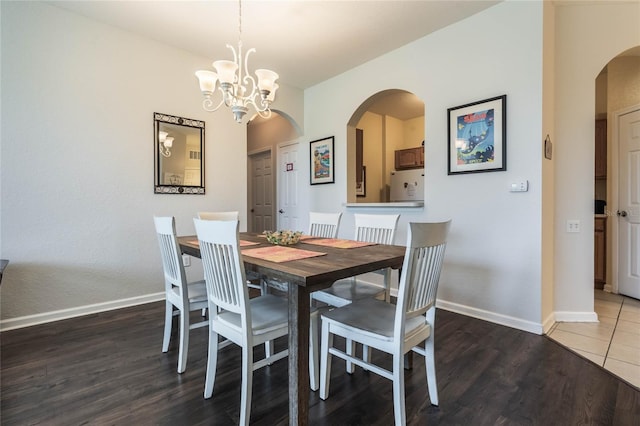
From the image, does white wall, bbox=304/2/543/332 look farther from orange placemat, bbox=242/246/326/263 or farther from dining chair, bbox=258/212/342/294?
orange placemat, bbox=242/246/326/263

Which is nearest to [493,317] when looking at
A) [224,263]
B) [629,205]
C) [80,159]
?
[629,205]

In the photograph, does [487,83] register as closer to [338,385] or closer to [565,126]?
[565,126]

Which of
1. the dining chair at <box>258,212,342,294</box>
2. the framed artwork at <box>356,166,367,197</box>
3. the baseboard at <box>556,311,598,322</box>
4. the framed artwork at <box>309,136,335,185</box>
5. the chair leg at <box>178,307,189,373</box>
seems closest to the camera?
the chair leg at <box>178,307,189,373</box>

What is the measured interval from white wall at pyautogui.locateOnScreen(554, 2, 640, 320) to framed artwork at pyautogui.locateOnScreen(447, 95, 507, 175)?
0.57 metres

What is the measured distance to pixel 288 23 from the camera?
9.25ft

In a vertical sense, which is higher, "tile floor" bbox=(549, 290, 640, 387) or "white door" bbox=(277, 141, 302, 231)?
"white door" bbox=(277, 141, 302, 231)

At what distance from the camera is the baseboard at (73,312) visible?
8.25ft

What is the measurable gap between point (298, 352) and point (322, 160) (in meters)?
3.27

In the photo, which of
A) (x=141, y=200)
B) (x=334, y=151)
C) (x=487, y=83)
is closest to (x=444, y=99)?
(x=487, y=83)

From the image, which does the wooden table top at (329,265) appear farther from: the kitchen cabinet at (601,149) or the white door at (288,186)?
the kitchen cabinet at (601,149)

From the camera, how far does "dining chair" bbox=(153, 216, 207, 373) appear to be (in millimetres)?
1869

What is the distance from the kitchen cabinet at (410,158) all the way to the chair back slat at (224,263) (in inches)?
166

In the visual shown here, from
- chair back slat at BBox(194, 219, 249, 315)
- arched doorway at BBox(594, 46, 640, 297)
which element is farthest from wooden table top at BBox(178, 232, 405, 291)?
arched doorway at BBox(594, 46, 640, 297)

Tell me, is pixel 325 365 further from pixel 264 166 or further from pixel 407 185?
pixel 264 166
